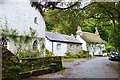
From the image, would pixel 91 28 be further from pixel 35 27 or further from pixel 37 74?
pixel 37 74

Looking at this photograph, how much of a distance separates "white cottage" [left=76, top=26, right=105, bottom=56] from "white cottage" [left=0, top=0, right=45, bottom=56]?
27277mm

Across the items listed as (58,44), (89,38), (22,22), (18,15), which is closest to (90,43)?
(89,38)

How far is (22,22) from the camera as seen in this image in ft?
92.7

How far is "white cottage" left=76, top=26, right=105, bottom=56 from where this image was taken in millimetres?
58306

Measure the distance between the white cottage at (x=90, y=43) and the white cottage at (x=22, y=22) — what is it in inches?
1074

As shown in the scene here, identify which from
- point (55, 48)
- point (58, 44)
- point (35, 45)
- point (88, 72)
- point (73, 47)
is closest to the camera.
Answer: point (88, 72)

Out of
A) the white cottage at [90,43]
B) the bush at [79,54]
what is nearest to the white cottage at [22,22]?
the bush at [79,54]

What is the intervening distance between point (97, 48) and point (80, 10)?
144 feet

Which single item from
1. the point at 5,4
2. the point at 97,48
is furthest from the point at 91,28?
the point at 5,4

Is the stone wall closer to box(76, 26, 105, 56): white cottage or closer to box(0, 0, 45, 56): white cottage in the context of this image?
box(76, 26, 105, 56): white cottage

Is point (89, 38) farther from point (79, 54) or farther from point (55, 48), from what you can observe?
point (55, 48)

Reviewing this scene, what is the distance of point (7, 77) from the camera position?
13750 millimetres

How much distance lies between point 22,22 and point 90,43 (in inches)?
1328

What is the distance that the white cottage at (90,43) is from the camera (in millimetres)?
58306
